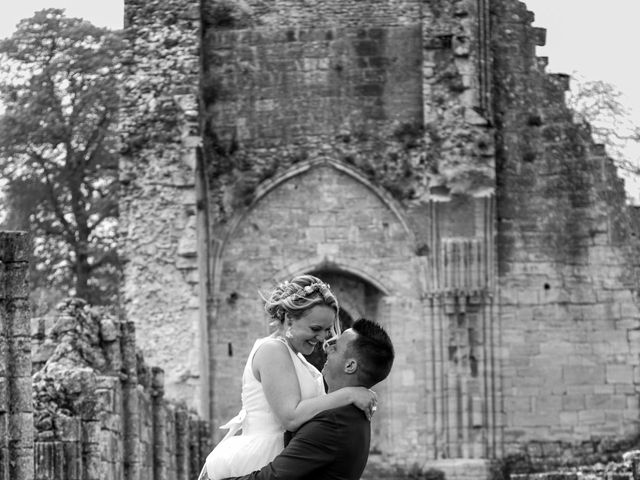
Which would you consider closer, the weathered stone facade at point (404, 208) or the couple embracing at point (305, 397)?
the couple embracing at point (305, 397)

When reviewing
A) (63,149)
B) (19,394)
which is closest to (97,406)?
(19,394)

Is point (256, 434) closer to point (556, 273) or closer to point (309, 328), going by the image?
point (309, 328)

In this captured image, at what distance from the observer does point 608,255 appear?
3491 cm

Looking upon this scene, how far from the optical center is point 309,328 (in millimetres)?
10586

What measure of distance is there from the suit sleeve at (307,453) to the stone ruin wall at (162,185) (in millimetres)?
23018

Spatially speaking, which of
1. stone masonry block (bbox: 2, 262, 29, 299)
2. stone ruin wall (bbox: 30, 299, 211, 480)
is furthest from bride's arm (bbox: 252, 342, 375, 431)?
stone ruin wall (bbox: 30, 299, 211, 480)

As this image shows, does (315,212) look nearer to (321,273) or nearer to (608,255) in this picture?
(321,273)

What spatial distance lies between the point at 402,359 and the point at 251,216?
3.25 m

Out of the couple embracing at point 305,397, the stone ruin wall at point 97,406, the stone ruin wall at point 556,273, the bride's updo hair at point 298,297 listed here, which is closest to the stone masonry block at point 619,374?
the stone ruin wall at point 556,273

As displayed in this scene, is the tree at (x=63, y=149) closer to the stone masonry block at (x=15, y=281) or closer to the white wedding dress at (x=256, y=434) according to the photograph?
the stone masonry block at (x=15, y=281)

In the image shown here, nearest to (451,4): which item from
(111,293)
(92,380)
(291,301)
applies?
(111,293)

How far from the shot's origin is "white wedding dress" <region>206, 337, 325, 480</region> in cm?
1053

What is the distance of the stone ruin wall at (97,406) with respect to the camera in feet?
57.3

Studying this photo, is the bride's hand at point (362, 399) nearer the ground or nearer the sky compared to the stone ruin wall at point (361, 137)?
nearer the ground
